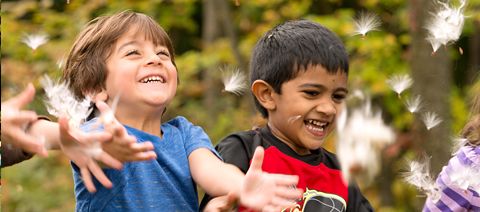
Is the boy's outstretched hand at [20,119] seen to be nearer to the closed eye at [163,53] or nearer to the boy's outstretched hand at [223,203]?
the boy's outstretched hand at [223,203]

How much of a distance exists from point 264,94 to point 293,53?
0.20 meters

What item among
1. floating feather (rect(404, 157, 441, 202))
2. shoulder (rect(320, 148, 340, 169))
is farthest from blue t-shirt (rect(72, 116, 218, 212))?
floating feather (rect(404, 157, 441, 202))

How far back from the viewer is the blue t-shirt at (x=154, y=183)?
3053 mm

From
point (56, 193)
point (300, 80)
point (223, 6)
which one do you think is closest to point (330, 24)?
point (223, 6)

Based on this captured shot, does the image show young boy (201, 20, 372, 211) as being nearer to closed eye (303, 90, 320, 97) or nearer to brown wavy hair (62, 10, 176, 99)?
closed eye (303, 90, 320, 97)

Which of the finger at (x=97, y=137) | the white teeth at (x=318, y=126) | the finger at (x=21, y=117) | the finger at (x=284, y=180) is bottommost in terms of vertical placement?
the white teeth at (x=318, y=126)

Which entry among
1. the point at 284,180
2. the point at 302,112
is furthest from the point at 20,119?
the point at 302,112

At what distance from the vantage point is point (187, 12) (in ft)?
33.2

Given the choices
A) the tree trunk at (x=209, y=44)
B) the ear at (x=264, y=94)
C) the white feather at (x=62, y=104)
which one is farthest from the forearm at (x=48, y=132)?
the tree trunk at (x=209, y=44)

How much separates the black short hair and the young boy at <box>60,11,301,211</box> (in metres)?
0.39

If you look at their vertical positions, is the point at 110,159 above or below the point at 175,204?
above

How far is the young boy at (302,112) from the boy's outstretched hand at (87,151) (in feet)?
2.60

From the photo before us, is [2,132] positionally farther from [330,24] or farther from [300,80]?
[330,24]

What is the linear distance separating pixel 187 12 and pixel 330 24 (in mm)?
2981
